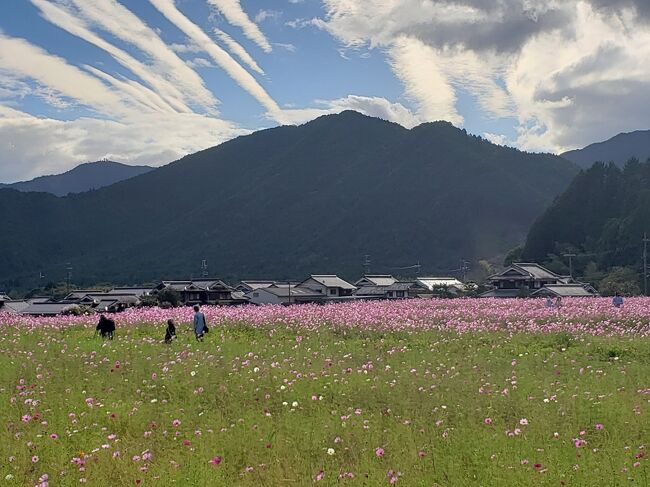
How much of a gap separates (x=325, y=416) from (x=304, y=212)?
140969 millimetres

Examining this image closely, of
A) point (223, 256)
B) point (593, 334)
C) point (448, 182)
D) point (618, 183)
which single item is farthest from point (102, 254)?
point (593, 334)

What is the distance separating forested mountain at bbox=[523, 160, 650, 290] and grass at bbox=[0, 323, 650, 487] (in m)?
61.2

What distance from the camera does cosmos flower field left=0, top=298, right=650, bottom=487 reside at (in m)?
7.51

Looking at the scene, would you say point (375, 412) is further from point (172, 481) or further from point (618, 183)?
point (618, 183)

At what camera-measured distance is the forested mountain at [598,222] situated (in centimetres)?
7175

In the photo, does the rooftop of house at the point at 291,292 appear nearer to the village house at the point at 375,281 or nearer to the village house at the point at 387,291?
the village house at the point at 387,291

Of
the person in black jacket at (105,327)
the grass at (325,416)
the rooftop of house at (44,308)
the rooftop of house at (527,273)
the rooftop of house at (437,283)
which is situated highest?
the rooftop of house at (527,273)

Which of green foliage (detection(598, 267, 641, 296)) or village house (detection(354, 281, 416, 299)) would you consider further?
village house (detection(354, 281, 416, 299))

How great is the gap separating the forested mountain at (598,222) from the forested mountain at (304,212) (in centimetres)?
3198

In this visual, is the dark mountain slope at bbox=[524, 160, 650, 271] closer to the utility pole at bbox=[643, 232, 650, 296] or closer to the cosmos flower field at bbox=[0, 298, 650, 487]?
the utility pole at bbox=[643, 232, 650, 296]

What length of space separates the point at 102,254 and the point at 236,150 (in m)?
64.6

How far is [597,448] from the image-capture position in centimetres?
810

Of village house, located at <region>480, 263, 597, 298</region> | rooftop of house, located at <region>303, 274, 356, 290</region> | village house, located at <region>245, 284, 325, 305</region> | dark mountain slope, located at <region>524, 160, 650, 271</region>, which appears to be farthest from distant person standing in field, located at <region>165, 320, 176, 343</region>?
dark mountain slope, located at <region>524, 160, 650, 271</region>

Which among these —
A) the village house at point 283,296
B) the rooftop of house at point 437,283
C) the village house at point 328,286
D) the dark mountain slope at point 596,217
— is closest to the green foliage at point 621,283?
the dark mountain slope at point 596,217
